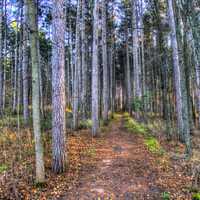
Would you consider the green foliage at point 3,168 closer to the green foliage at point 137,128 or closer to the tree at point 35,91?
the tree at point 35,91

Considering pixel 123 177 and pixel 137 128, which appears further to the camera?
pixel 137 128

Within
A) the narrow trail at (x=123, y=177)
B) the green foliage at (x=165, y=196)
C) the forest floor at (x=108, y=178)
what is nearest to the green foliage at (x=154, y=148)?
the forest floor at (x=108, y=178)

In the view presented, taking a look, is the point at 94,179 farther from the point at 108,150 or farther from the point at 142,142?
the point at 142,142

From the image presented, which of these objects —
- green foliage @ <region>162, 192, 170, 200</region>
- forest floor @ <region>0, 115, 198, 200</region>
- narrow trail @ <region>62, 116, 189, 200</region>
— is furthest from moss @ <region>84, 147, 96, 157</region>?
green foliage @ <region>162, 192, 170, 200</region>

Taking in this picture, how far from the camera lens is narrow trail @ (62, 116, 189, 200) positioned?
5.46m

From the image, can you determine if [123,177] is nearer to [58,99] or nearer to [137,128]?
[58,99]

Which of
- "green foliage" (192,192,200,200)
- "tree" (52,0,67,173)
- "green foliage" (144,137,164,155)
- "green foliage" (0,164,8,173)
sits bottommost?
"green foliage" (192,192,200,200)

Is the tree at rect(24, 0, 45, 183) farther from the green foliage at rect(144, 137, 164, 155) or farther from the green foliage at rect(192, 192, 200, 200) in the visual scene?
the green foliage at rect(144, 137, 164, 155)

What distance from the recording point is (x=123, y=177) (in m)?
6.57

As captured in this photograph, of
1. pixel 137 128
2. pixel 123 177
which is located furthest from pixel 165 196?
pixel 137 128

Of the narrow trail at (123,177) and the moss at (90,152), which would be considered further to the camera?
the moss at (90,152)

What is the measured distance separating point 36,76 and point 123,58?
2727 centimetres

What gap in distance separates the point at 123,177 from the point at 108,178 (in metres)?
0.40

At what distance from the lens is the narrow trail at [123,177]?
5457 mm
